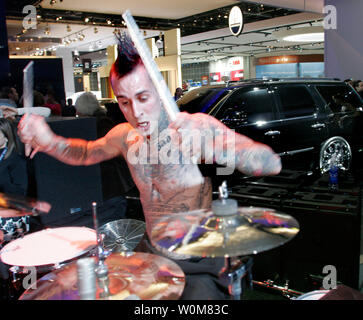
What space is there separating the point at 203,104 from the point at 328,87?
2.16m

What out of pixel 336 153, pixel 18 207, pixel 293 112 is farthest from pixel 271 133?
pixel 18 207

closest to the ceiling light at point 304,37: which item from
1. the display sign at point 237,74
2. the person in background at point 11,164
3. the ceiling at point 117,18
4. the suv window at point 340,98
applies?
the ceiling at point 117,18

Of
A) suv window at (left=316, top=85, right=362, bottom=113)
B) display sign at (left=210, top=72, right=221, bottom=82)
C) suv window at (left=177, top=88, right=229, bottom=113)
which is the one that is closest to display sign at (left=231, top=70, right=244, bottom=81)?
display sign at (left=210, top=72, right=221, bottom=82)

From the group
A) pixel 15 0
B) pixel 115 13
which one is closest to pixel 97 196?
pixel 15 0

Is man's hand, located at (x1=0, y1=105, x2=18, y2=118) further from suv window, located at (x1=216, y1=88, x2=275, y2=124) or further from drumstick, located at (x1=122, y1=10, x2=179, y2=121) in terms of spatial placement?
suv window, located at (x1=216, y1=88, x2=275, y2=124)

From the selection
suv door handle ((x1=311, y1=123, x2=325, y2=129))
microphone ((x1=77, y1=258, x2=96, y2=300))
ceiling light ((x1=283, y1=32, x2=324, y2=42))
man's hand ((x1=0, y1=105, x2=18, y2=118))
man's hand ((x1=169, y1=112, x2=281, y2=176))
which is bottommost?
microphone ((x1=77, y1=258, x2=96, y2=300))

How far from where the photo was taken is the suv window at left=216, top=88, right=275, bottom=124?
4031 millimetres

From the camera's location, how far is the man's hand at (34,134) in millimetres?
1757

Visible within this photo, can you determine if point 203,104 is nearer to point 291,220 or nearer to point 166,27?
point 291,220

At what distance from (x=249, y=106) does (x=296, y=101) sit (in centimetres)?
85

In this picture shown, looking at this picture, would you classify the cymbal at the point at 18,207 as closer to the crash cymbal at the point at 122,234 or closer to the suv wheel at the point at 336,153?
the crash cymbal at the point at 122,234

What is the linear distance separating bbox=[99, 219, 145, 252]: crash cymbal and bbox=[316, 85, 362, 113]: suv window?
3732 millimetres

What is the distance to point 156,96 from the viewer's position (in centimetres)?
168

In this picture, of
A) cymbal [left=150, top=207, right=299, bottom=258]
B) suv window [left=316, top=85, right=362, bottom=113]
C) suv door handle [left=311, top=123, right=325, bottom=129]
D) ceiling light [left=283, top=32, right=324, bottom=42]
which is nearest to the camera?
cymbal [left=150, top=207, right=299, bottom=258]
